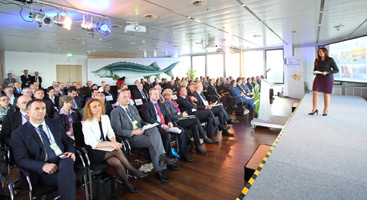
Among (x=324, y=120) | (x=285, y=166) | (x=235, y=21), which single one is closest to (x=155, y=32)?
(x=235, y=21)

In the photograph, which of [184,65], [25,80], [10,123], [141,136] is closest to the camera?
[10,123]

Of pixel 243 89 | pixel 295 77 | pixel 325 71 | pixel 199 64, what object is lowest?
pixel 243 89

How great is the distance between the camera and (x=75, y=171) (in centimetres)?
228

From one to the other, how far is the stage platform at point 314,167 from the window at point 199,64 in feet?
44.0

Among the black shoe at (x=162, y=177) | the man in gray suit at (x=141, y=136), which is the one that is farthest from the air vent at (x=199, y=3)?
the black shoe at (x=162, y=177)

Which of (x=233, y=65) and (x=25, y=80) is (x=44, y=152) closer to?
(x=25, y=80)

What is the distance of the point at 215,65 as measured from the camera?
16.0 meters

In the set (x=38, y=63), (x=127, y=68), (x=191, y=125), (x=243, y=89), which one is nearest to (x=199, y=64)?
(x=127, y=68)

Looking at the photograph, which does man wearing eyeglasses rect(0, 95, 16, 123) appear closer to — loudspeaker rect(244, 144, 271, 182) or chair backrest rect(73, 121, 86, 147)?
chair backrest rect(73, 121, 86, 147)

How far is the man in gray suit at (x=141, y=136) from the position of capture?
2969mm

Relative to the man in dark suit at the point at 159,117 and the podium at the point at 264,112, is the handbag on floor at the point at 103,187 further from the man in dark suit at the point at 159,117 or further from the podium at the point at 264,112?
the podium at the point at 264,112

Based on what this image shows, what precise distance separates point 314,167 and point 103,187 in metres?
2.24

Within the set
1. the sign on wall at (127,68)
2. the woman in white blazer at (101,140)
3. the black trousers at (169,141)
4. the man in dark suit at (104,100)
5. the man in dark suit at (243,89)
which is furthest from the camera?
the sign on wall at (127,68)

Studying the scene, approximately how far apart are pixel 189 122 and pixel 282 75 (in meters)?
12.0
